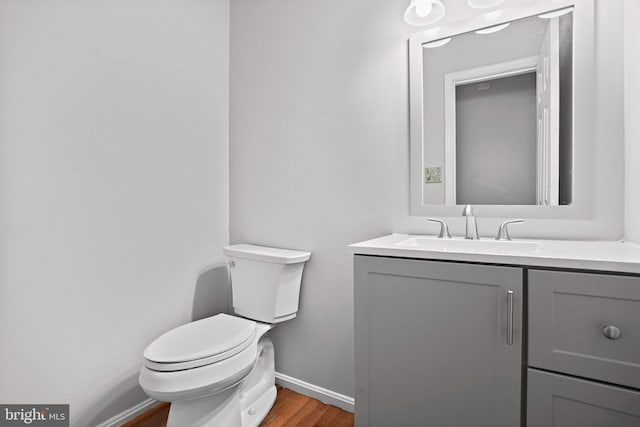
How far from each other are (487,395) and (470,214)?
2.13 feet

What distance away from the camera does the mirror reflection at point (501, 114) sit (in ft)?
3.96

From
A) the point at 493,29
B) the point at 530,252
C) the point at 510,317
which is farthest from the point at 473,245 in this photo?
the point at 493,29

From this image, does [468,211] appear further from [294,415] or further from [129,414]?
[129,414]

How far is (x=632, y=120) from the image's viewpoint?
41.1 inches

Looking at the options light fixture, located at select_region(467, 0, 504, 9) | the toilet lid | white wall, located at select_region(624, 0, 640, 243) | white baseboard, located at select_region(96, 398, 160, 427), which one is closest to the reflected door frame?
light fixture, located at select_region(467, 0, 504, 9)

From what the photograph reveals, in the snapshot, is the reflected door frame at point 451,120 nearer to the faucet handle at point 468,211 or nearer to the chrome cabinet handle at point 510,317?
the faucet handle at point 468,211

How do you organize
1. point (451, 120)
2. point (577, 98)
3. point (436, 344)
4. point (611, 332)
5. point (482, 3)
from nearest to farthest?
point (611, 332), point (436, 344), point (577, 98), point (482, 3), point (451, 120)

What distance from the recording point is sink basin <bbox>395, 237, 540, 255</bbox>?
1.12 meters

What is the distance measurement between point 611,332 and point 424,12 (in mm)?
1305

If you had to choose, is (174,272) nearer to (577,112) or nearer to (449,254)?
(449,254)

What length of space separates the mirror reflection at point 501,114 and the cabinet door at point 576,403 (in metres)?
0.66

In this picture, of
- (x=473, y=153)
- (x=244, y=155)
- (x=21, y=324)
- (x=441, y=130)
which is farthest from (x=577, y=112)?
(x=21, y=324)

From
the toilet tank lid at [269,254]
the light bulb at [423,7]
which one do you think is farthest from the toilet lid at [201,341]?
the light bulb at [423,7]

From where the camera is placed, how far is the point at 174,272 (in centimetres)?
179
